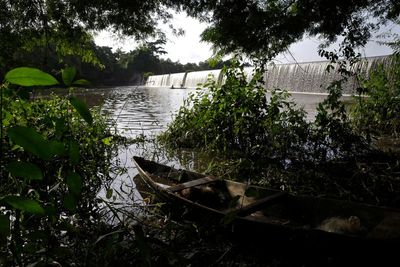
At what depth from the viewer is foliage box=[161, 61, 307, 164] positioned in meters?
7.36

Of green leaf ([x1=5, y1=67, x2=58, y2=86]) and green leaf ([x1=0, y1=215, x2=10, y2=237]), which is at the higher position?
green leaf ([x1=5, y1=67, x2=58, y2=86])

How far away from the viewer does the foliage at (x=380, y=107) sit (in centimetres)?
911

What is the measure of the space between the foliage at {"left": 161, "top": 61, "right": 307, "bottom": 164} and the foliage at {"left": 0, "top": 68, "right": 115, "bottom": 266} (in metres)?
2.59

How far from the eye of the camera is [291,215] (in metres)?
4.31

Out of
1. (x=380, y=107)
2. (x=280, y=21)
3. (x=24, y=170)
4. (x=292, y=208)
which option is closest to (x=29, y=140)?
(x=24, y=170)

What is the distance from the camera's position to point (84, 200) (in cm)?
448

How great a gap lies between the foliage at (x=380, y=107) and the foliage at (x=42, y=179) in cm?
678

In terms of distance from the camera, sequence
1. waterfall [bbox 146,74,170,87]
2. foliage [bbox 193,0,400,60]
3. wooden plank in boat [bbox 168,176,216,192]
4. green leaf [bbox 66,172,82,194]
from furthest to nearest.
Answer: waterfall [bbox 146,74,170,87]
foliage [bbox 193,0,400,60]
wooden plank in boat [bbox 168,176,216,192]
green leaf [bbox 66,172,82,194]

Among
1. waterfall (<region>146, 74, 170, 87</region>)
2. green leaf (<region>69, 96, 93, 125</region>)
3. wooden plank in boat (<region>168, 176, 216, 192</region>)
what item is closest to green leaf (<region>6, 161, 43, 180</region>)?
green leaf (<region>69, 96, 93, 125</region>)

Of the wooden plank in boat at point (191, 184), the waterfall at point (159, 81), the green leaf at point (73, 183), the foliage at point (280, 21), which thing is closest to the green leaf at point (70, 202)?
the green leaf at point (73, 183)

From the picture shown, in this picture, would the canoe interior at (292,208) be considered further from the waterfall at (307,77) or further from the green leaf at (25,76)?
the waterfall at (307,77)

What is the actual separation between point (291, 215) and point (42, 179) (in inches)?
120

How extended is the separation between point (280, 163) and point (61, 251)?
16.7 ft

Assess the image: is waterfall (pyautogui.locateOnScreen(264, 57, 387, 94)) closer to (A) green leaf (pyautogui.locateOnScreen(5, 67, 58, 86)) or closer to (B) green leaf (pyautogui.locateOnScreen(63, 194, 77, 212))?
(B) green leaf (pyautogui.locateOnScreen(63, 194, 77, 212))
